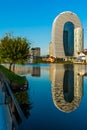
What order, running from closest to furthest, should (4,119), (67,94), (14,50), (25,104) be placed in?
1. (4,119)
2. (25,104)
3. (67,94)
4. (14,50)

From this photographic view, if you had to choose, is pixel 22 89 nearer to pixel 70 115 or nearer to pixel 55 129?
pixel 70 115

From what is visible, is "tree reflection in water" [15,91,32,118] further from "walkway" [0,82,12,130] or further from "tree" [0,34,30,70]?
"tree" [0,34,30,70]

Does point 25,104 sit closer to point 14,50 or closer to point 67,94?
point 67,94

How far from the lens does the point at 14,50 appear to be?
57375mm

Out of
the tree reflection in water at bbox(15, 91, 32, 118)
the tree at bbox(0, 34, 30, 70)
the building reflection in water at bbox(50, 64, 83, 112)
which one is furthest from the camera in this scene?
the tree at bbox(0, 34, 30, 70)

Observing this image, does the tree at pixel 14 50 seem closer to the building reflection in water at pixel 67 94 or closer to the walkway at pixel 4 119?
the building reflection in water at pixel 67 94

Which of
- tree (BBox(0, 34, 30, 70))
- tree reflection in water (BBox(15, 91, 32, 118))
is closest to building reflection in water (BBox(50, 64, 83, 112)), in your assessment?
tree reflection in water (BBox(15, 91, 32, 118))

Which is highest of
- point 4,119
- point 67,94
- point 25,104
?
point 4,119

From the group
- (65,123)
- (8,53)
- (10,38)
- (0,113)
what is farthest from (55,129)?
(10,38)

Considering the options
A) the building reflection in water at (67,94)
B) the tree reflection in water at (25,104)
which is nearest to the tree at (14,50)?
the building reflection in water at (67,94)

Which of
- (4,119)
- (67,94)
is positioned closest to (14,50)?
(67,94)

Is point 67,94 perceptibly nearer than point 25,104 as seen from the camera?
No

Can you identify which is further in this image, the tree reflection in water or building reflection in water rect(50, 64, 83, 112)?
building reflection in water rect(50, 64, 83, 112)

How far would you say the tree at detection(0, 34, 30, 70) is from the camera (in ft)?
190
